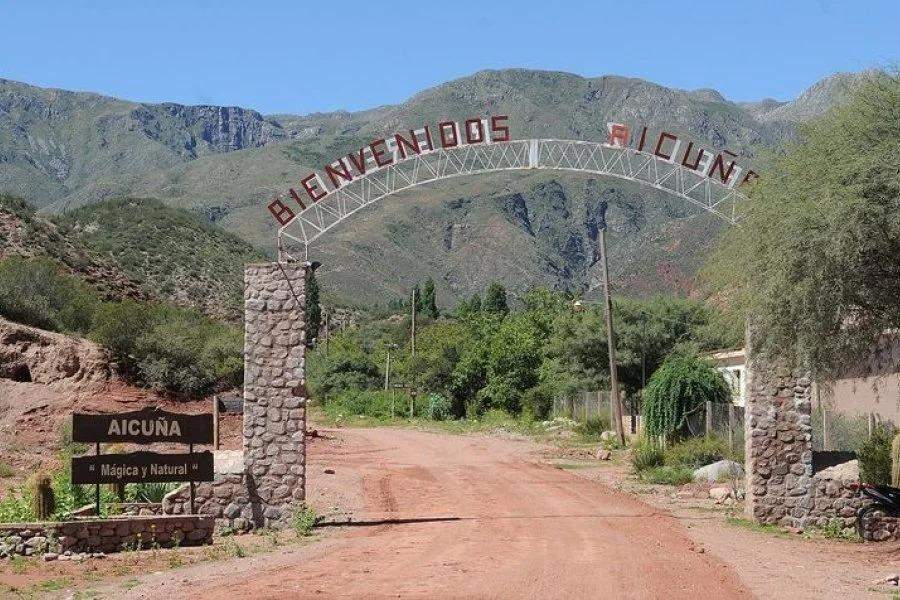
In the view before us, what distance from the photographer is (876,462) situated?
69.3 feet

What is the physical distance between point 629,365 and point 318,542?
3266 cm

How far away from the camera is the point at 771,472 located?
64.8 feet

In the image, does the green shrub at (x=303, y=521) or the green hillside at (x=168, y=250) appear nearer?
the green shrub at (x=303, y=521)

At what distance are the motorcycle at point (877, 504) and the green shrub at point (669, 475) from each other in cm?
819

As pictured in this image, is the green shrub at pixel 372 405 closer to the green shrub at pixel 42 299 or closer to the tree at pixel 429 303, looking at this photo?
the green shrub at pixel 42 299

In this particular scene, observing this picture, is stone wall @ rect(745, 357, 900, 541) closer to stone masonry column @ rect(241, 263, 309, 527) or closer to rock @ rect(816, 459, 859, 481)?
rock @ rect(816, 459, 859, 481)

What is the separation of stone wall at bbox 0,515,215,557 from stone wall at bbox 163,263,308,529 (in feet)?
2.70

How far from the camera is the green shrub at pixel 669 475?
2678 centimetres

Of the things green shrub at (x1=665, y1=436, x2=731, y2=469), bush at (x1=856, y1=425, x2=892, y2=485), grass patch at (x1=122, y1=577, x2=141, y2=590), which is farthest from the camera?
green shrub at (x1=665, y1=436, x2=731, y2=469)

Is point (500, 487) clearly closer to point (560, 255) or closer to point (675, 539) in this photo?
point (675, 539)

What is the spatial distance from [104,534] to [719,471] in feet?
45.0

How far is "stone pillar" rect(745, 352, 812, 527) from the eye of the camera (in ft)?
64.3

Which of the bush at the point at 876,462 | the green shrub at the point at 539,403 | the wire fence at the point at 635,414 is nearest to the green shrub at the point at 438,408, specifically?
the green shrub at the point at 539,403

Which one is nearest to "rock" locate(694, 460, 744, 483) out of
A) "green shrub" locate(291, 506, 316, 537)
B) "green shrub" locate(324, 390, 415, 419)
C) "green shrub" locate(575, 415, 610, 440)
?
"green shrub" locate(291, 506, 316, 537)
